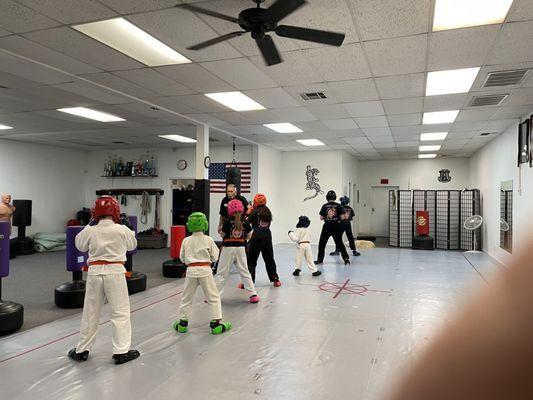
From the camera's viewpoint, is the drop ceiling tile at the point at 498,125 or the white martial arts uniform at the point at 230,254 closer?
the white martial arts uniform at the point at 230,254

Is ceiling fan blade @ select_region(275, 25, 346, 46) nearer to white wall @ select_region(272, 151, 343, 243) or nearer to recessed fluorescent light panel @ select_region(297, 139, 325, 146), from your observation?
recessed fluorescent light panel @ select_region(297, 139, 325, 146)

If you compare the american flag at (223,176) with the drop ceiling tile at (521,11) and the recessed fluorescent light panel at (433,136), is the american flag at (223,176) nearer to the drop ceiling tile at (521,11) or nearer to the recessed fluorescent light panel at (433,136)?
the recessed fluorescent light panel at (433,136)

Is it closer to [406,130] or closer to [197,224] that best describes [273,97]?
[197,224]

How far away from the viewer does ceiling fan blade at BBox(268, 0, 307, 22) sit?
114 inches

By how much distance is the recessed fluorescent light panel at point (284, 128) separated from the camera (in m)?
8.93

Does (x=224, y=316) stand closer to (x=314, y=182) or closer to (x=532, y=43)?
(x=532, y=43)

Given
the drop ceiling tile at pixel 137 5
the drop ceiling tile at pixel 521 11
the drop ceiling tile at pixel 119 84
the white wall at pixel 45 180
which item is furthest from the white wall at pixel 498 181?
the white wall at pixel 45 180

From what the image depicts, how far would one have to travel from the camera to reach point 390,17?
12.1 feet

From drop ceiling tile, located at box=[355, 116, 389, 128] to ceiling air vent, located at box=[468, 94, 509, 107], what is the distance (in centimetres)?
174

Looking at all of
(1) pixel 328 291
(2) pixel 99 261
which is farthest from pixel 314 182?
(2) pixel 99 261

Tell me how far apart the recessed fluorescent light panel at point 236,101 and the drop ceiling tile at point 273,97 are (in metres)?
0.15

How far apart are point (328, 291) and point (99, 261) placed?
3.70 meters

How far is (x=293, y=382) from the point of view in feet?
10.2

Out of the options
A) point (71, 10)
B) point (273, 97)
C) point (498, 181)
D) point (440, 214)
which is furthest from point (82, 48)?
point (440, 214)
